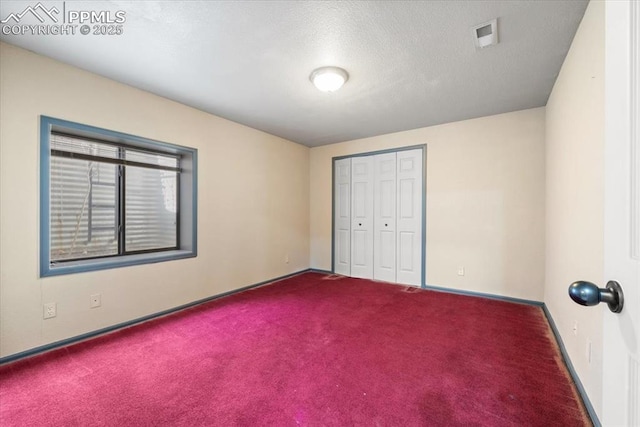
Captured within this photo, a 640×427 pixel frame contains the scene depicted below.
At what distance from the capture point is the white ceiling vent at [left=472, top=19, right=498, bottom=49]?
1.81 metres

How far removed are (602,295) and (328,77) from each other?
2304 mm

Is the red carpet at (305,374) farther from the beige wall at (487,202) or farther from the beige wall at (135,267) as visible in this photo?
the beige wall at (487,202)

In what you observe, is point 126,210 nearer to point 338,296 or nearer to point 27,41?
point 27,41

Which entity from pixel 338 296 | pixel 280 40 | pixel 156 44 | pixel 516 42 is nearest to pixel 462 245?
pixel 338 296

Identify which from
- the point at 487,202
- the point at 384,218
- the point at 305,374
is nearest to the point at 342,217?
the point at 384,218

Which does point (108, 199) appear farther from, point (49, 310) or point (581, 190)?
point (581, 190)

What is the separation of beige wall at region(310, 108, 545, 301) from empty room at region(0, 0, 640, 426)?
3cm

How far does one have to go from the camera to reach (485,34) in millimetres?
1906

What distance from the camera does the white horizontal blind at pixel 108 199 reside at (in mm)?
2514

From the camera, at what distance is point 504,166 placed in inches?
134

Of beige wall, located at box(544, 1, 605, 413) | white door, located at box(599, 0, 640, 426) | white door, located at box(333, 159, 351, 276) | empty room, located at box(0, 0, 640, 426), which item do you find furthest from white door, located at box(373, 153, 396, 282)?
white door, located at box(599, 0, 640, 426)

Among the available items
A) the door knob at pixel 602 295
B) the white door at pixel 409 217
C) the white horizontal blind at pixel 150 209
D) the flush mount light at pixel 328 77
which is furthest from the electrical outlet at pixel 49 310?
the white door at pixel 409 217

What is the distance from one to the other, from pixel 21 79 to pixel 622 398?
11.7 ft

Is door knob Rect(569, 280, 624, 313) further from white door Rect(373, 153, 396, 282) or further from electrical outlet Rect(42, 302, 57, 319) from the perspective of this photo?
white door Rect(373, 153, 396, 282)
